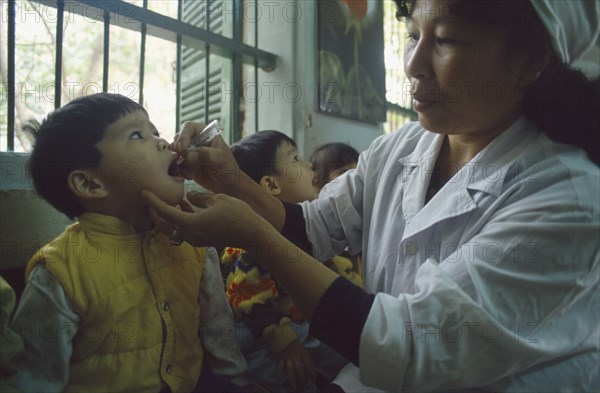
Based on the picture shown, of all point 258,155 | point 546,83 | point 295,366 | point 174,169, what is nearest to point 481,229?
point 546,83

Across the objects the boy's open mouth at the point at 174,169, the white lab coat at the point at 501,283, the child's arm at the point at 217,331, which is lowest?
the child's arm at the point at 217,331

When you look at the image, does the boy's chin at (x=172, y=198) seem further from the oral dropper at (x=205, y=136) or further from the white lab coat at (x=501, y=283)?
the white lab coat at (x=501, y=283)

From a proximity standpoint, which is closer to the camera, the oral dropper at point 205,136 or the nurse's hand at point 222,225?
the nurse's hand at point 222,225

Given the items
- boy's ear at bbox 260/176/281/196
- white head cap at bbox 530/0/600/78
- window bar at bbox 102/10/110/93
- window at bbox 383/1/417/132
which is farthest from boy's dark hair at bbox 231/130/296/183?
window at bbox 383/1/417/132

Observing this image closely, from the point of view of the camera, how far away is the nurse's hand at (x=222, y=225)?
2.88ft

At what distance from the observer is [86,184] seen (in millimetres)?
1033

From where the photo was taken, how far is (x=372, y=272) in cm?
115

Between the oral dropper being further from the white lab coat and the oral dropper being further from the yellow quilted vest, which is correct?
the white lab coat

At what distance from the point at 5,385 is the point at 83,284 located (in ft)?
0.79

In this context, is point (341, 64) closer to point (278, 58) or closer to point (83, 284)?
point (278, 58)

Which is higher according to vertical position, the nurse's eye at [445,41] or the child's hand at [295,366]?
the nurse's eye at [445,41]

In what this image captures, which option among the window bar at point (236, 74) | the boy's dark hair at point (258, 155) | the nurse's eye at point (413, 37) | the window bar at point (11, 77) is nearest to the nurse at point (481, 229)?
the nurse's eye at point (413, 37)

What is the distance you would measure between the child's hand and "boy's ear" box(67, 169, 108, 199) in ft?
2.22

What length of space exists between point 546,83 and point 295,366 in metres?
0.98
